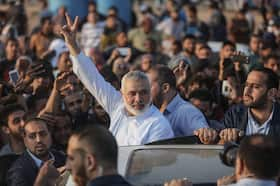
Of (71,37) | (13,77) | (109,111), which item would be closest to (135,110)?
(109,111)

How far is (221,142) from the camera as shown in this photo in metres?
6.06

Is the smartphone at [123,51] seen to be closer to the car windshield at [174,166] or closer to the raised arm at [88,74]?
the raised arm at [88,74]

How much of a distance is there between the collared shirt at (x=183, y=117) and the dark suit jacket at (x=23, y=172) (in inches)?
49.8

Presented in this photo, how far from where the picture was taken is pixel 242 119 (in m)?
6.70

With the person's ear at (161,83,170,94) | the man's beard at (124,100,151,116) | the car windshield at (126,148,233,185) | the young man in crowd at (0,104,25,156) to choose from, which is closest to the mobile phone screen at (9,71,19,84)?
the young man in crowd at (0,104,25,156)

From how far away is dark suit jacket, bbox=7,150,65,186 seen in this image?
659 centimetres

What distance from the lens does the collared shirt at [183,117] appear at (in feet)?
24.0

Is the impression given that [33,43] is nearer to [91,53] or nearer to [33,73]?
[91,53]

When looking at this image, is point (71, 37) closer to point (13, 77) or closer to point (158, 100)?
point (158, 100)

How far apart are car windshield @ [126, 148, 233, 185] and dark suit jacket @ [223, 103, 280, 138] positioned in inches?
41.0

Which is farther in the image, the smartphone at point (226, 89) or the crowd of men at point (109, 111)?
the smartphone at point (226, 89)

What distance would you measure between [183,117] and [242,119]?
796 mm

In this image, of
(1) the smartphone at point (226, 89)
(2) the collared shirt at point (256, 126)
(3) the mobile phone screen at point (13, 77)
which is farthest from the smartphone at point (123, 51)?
(2) the collared shirt at point (256, 126)

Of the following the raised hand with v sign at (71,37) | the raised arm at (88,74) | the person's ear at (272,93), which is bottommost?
the person's ear at (272,93)
